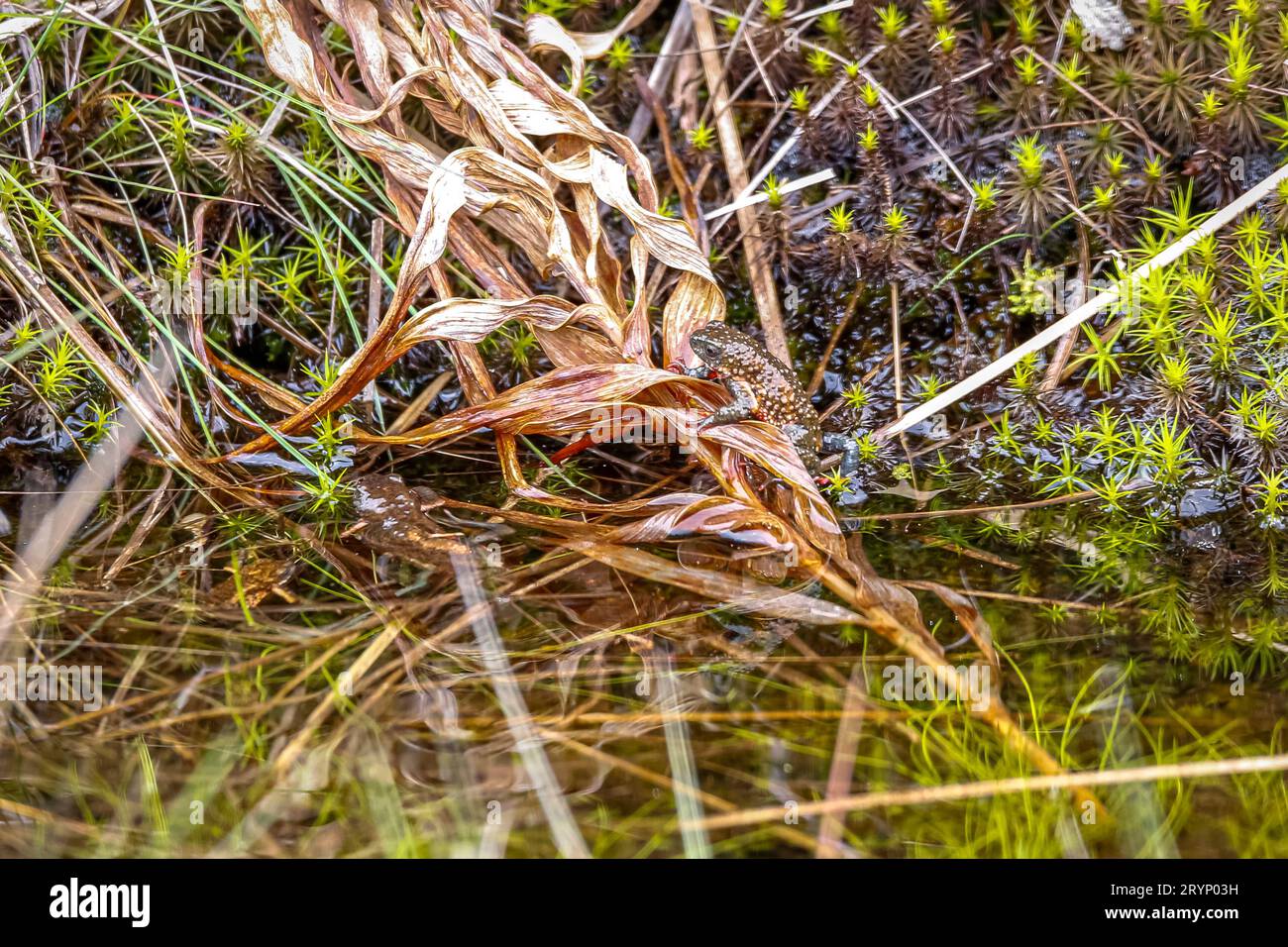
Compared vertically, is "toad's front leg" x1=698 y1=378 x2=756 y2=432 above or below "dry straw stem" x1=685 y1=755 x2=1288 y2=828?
above

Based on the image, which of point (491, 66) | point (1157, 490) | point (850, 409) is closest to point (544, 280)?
point (491, 66)

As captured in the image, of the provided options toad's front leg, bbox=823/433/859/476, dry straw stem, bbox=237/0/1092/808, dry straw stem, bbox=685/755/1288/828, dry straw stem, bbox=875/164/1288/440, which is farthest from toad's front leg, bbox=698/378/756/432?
dry straw stem, bbox=685/755/1288/828

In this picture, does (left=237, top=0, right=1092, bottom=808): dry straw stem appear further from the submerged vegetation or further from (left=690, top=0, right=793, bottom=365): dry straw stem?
(left=690, top=0, right=793, bottom=365): dry straw stem

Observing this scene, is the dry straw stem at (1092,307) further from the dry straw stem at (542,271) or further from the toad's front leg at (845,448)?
the dry straw stem at (542,271)

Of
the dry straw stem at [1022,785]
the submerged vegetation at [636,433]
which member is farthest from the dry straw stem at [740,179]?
the dry straw stem at [1022,785]

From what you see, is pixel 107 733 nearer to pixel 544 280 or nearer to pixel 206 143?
pixel 544 280

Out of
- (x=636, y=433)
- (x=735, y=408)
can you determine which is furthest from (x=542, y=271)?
(x=735, y=408)
